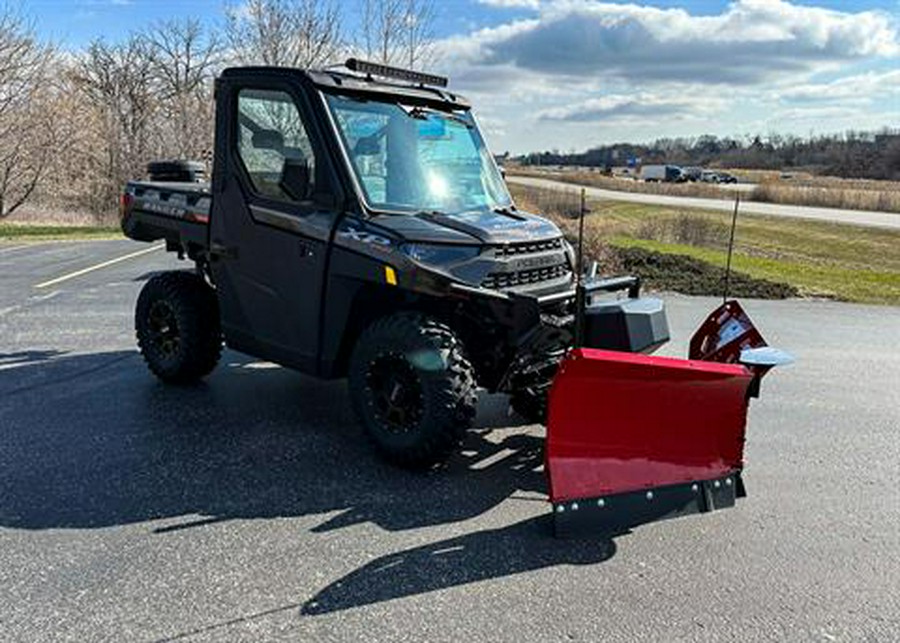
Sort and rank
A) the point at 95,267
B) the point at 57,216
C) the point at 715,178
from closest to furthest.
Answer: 1. the point at 95,267
2. the point at 57,216
3. the point at 715,178

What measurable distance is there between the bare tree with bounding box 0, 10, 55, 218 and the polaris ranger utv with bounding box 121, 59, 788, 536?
90.8 feet

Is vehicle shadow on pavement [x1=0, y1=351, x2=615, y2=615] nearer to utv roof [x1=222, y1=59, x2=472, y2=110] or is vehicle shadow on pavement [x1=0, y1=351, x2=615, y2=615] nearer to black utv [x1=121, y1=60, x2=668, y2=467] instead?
black utv [x1=121, y1=60, x2=668, y2=467]

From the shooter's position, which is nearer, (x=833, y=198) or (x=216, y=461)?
(x=216, y=461)

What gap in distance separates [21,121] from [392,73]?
29561mm

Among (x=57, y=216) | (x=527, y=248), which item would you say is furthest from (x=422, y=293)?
(x=57, y=216)

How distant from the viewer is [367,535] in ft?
12.1

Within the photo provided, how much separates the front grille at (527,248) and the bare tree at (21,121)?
97.2ft

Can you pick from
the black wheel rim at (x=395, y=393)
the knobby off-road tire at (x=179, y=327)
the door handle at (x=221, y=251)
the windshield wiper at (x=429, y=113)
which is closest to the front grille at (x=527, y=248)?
the black wheel rim at (x=395, y=393)

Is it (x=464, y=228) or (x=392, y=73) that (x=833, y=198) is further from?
(x=464, y=228)

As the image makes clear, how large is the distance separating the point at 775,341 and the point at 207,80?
3292 cm

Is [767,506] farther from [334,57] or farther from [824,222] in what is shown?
[824,222]

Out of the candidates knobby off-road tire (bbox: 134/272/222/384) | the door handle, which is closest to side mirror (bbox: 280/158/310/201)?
the door handle

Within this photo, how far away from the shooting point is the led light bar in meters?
5.04

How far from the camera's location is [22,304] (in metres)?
9.59
